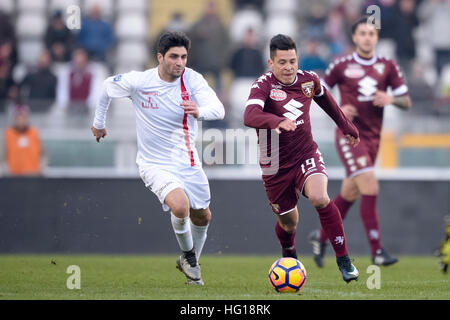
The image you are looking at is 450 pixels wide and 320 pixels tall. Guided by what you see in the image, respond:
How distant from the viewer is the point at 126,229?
43.8 feet

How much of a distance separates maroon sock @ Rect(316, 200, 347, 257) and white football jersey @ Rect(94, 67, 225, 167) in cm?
138

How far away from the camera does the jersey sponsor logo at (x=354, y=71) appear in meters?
10.9

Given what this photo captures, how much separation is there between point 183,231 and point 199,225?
53 cm

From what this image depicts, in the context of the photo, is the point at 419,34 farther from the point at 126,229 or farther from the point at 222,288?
the point at 222,288

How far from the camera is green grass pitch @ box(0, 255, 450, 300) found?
7816mm

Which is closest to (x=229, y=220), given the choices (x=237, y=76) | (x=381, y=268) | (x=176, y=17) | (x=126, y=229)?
(x=126, y=229)

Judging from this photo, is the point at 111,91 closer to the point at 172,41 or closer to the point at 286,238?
the point at 172,41

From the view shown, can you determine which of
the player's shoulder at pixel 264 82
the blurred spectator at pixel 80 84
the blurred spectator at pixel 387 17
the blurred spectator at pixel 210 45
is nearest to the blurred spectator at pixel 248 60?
the blurred spectator at pixel 210 45

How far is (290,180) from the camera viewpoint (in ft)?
29.0

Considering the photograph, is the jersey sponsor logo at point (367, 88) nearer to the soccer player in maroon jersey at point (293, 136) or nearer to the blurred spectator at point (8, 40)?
the soccer player in maroon jersey at point (293, 136)

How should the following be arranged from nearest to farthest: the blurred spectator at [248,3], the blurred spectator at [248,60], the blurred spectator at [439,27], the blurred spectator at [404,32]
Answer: the blurred spectator at [248,60] → the blurred spectator at [404,32] → the blurred spectator at [439,27] → the blurred spectator at [248,3]

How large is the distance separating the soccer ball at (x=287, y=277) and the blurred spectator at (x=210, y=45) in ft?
25.5

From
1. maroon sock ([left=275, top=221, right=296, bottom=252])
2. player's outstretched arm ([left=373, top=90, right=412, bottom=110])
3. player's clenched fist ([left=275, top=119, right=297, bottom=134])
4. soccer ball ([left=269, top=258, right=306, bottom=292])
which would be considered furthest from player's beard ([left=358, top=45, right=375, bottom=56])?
soccer ball ([left=269, top=258, right=306, bottom=292])

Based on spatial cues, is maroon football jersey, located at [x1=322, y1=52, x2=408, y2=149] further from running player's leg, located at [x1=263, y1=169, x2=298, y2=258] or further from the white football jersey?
the white football jersey
